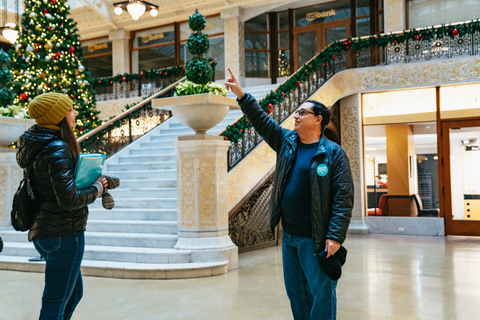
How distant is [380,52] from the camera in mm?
11422

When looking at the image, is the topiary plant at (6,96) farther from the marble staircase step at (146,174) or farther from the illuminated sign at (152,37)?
the illuminated sign at (152,37)

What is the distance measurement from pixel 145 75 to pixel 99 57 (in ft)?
12.9

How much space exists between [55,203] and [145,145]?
801 centimetres

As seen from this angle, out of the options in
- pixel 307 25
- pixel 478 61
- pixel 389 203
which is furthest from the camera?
pixel 307 25

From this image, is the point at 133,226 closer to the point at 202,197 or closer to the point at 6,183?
the point at 202,197

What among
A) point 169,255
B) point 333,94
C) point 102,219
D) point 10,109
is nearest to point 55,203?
point 169,255

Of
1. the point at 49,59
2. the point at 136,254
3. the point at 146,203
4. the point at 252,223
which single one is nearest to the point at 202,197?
the point at 136,254

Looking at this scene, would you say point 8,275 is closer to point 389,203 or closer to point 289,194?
point 289,194

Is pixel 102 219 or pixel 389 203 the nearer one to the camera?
pixel 102 219

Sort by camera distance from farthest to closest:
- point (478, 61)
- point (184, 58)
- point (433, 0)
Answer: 1. point (184, 58)
2. point (433, 0)
3. point (478, 61)

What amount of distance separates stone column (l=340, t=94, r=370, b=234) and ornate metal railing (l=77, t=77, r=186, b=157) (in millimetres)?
4128

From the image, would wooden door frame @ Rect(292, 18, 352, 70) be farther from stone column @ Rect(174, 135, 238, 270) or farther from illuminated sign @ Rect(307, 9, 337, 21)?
stone column @ Rect(174, 135, 238, 270)

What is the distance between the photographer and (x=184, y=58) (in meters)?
17.4

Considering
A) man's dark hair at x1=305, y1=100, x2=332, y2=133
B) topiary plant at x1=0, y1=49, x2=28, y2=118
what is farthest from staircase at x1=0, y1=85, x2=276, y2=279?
man's dark hair at x1=305, y1=100, x2=332, y2=133
